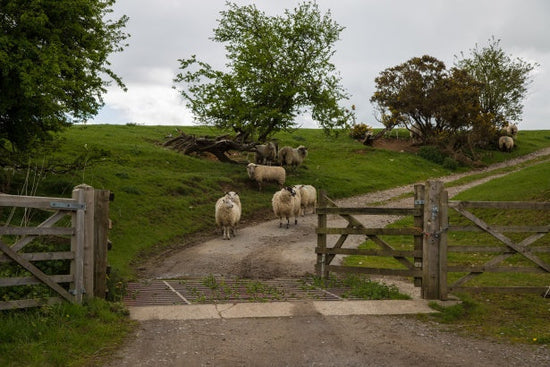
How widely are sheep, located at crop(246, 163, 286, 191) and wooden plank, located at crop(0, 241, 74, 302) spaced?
19247mm

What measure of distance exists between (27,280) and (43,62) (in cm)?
877

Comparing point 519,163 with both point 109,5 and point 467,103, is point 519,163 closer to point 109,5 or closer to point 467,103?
point 467,103

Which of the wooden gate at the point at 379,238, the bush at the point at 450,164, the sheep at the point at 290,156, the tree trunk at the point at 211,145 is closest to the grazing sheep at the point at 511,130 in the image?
the bush at the point at 450,164

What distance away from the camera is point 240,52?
30453 millimetres

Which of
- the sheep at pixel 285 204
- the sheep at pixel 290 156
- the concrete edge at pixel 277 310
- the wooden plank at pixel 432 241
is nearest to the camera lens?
the concrete edge at pixel 277 310

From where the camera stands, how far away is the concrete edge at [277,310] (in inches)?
325

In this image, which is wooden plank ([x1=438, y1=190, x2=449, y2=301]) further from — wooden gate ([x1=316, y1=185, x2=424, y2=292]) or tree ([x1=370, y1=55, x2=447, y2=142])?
tree ([x1=370, y1=55, x2=447, y2=142])

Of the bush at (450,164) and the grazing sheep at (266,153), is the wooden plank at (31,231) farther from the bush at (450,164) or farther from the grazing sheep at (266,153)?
the bush at (450,164)

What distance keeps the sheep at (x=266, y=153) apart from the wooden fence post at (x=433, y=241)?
74.4ft

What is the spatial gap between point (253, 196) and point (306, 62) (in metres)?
10.4

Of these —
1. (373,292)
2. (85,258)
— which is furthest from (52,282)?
(373,292)

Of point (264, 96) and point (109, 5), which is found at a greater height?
point (109, 5)

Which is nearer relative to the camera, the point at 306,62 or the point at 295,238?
the point at 295,238

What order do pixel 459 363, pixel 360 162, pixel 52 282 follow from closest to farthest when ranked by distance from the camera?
pixel 459 363 → pixel 52 282 → pixel 360 162
